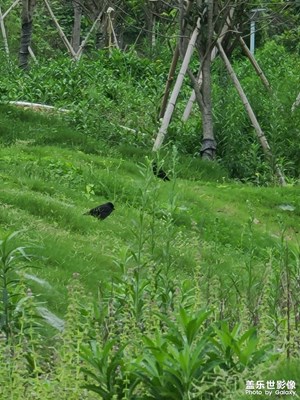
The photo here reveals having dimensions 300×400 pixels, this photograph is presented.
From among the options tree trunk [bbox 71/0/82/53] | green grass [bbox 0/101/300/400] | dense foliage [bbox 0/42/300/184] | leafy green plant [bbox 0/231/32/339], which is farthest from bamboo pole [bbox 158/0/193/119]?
tree trunk [bbox 71/0/82/53]

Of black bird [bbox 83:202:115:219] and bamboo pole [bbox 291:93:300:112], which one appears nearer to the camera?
black bird [bbox 83:202:115:219]

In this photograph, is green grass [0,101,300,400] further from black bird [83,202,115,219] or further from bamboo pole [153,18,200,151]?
bamboo pole [153,18,200,151]

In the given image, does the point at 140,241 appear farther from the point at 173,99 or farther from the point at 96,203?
the point at 173,99

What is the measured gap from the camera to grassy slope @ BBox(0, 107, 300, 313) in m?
9.05

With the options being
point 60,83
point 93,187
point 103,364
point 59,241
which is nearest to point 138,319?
point 103,364

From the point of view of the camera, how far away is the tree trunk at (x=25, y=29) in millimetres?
21141

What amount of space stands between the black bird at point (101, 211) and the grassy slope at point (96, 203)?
0.51ft

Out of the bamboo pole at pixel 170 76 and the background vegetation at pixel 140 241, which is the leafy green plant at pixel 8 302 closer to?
the background vegetation at pixel 140 241

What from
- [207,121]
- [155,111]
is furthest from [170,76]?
[207,121]

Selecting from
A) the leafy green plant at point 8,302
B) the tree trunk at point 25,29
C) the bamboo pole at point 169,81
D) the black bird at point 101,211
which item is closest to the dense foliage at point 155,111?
the bamboo pole at point 169,81

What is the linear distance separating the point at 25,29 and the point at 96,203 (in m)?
10.4

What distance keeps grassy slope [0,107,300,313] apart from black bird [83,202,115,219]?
0.51 ft

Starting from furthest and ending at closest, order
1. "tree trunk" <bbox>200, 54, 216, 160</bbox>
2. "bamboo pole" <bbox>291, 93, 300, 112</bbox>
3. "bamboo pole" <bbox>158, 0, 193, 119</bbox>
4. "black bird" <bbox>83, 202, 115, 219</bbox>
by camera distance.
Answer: "bamboo pole" <bbox>291, 93, 300, 112</bbox> → "bamboo pole" <bbox>158, 0, 193, 119</bbox> → "tree trunk" <bbox>200, 54, 216, 160</bbox> → "black bird" <bbox>83, 202, 115, 219</bbox>

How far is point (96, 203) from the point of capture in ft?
39.5
